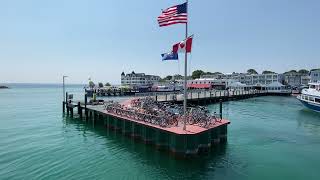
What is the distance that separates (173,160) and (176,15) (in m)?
9.54

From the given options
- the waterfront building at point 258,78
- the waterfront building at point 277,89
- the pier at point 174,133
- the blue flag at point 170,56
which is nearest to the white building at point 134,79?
the waterfront building at point 258,78

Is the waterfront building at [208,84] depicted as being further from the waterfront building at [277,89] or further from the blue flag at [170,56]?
the blue flag at [170,56]

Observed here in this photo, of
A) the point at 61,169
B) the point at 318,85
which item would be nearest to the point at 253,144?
the point at 61,169

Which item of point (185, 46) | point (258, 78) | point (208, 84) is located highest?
point (185, 46)

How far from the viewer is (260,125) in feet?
117

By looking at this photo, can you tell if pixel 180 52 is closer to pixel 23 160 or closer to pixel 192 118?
pixel 192 118

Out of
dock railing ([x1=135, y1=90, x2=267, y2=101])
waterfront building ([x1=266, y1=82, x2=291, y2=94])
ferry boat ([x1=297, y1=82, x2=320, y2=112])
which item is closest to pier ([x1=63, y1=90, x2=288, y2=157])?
dock railing ([x1=135, y1=90, x2=267, y2=101])

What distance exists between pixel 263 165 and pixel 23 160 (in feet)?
54.1

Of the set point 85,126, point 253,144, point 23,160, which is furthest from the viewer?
point 85,126

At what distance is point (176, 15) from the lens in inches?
706

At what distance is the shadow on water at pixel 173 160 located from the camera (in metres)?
17.4

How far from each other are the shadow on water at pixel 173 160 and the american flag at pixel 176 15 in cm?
907

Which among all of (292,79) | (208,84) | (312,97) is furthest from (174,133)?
(292,79)

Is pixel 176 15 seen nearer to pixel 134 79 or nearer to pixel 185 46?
pixel 185 46
